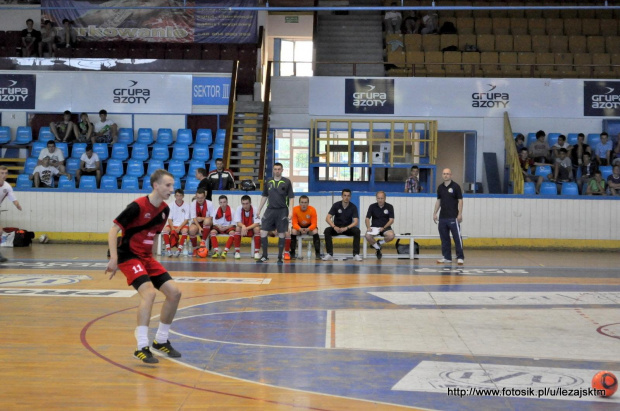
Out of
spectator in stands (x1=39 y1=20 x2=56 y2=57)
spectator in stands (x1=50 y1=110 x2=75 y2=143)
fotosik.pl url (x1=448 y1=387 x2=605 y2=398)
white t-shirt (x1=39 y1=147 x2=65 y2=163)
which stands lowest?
fotosik.pl url (x1=448 y1=387 x2=605 y2=398)

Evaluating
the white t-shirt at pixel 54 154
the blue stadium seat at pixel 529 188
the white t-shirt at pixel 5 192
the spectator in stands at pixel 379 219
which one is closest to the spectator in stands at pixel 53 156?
the white t-shirt at pixel 54 154

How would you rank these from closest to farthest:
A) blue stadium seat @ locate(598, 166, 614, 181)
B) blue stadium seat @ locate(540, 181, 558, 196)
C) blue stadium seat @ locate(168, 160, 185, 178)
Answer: blue stadium seat @ locate(540, 181, 558, 196)
blue stadium seat @ locate(168, 160, 185, 178)
blue stadium seat @ locate(598, 166, 614, 181)

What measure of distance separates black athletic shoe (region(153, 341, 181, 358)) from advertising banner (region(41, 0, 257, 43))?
849 inches

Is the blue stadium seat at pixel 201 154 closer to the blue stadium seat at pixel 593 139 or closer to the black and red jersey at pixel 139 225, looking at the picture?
the blue stadium seat at pixel 593 139

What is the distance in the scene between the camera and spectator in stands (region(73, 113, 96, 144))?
2452 cm

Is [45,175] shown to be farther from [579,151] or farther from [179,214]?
[579,151]

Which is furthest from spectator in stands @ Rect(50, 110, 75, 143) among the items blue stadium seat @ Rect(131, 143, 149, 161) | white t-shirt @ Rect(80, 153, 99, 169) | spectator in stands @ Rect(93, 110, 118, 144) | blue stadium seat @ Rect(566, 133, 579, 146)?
blue stadium seat @ Rect(566, 133, 579, 146)

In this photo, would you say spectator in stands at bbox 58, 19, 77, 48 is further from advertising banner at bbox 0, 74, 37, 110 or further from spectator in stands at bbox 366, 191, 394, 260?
spectator in stands at bbox 366, 191, 394, 260

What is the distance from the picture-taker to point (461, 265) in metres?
16.5

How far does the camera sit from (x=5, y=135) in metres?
25.1

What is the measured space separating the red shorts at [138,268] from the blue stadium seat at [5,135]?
19.1 metres

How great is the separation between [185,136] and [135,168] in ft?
6.54

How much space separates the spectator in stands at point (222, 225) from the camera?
17.8 m

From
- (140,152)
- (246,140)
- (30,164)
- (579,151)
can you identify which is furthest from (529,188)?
(30,164)
